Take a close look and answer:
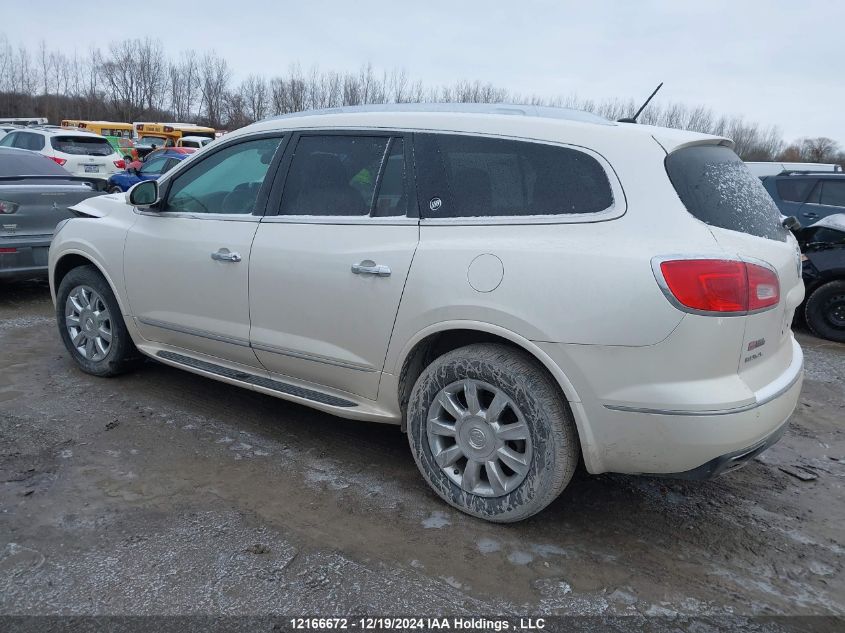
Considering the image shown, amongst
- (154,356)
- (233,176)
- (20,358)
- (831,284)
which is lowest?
(20,358)

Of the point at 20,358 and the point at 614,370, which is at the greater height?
the point at 614,370

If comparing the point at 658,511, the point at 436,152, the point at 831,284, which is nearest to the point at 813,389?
the point at 831,284

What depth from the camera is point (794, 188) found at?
9883mm

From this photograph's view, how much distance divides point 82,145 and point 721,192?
15952mm

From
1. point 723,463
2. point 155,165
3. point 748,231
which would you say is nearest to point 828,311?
point 748,231

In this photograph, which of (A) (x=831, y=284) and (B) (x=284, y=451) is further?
(A) (x=831, y=284)

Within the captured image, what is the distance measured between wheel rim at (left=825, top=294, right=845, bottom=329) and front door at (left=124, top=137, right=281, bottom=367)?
597 cm

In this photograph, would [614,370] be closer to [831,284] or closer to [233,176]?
[233,176]

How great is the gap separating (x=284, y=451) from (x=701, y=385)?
219cm

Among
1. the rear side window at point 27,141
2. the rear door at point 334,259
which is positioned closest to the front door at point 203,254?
the rear door at point 334,259

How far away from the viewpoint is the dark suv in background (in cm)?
955

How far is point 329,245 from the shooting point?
3.33m

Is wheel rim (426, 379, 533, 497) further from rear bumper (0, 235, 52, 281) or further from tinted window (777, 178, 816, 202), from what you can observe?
tinted window (777, 178, 816, 202)

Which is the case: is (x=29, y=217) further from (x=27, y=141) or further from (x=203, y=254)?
(x=27, y=141)
